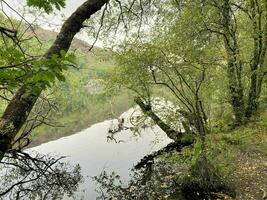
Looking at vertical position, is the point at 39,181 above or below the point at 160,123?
below

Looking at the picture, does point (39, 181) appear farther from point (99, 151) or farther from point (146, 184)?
point (99, 151)

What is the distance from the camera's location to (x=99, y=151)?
2291 centimetres

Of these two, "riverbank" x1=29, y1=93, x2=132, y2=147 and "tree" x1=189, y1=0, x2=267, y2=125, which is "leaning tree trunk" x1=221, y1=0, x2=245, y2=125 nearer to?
"tree" x1=189, y1=0, x2=267, y2=125

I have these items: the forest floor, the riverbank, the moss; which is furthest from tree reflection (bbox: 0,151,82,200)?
the riverbank

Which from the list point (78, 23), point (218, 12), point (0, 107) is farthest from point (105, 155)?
point (78, 23)

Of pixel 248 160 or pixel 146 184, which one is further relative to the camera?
pixel 146 184

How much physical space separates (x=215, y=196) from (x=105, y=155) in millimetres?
10656

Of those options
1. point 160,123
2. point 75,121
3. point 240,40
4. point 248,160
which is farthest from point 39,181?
point 75,121

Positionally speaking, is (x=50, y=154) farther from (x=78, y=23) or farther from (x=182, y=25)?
(x=78, y=23)

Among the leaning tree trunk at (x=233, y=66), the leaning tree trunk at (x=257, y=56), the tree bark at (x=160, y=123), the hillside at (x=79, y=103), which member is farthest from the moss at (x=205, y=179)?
the hillside at (x=79, y=103)

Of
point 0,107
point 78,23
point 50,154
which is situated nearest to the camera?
point 78,23

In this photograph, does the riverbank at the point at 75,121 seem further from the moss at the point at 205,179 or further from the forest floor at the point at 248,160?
the moss at the point at 205,179

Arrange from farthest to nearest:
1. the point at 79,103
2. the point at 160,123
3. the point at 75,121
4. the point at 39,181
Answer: the point at 79,103 < the point at 75,121 < the point at 160,123 < the point at 39,181

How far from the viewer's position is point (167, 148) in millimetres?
21531
